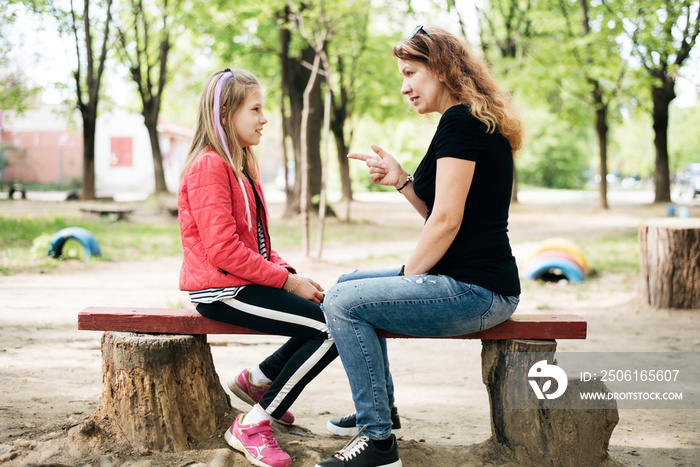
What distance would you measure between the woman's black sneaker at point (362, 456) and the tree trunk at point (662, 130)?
674 inches

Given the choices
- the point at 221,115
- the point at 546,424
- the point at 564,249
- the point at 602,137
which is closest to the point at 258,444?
the point at 546,424

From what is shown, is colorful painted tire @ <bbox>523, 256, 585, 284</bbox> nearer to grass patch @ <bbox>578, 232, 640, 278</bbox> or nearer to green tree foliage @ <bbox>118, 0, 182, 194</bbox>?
grass patch @ <bbox>578, 232, 640, 278</bbox>

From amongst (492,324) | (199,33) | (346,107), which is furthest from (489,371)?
(346,107)

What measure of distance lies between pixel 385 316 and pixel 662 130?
62.9 feet

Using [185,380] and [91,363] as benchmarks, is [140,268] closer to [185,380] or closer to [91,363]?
[91,363]

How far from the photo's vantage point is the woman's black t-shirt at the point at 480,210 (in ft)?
8.90

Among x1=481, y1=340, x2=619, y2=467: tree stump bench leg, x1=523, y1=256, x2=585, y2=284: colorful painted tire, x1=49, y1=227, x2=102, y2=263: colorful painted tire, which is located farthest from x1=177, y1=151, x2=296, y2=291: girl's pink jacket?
x1=49, y1=227, x2=102, y2=263: colorful painted tire

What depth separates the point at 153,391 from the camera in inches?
116

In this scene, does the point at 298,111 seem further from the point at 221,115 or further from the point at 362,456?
the point at 362,456

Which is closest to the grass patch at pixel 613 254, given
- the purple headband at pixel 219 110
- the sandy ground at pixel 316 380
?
the sandy ground at pixel 316 380

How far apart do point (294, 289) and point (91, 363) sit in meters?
2.37

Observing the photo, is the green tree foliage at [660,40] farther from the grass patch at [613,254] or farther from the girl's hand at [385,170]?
the girl's hand at [385,170]

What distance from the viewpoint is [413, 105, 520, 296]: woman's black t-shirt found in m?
2.71

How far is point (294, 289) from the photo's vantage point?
3029 mm
